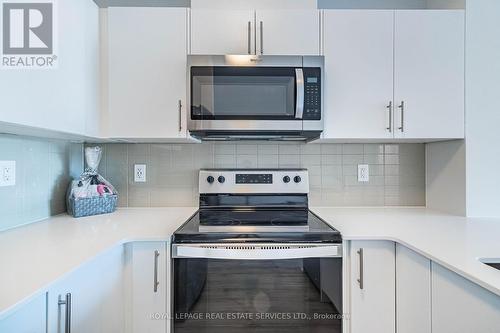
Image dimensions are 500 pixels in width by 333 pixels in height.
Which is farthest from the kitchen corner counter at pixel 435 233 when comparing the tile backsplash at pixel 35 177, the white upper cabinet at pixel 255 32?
the tile backsplash at pixel 35 177

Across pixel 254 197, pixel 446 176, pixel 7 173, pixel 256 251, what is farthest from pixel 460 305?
pixel 7 173

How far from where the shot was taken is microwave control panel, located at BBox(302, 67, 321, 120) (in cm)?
156

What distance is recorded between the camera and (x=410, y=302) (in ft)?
4.05

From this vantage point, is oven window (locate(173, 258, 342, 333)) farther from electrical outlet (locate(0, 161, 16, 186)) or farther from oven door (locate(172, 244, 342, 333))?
electrical outlet (locate(0, 161, 16, 186))

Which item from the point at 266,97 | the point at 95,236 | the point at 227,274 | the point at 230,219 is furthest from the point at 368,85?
the point at 95,236

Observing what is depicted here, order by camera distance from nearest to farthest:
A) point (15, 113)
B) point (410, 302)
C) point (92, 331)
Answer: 1. point (15, 113)
2. point (92, 331)
3. point (410, 302)

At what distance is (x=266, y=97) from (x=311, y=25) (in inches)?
18.7

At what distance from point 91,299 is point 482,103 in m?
2.08

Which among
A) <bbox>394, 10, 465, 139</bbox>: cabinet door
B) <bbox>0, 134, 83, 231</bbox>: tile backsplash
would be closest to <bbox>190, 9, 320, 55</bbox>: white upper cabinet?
<bbox>394, 10, 465, 139</bbox>: cabinet door

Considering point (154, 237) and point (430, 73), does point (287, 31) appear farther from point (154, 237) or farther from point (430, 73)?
point (154, 237)

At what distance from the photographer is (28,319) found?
80 centimetres

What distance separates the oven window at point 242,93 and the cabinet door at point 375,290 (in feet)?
2.46

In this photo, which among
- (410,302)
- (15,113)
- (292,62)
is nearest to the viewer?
(15,113)

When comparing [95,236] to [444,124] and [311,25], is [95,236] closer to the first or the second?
[311,25]
